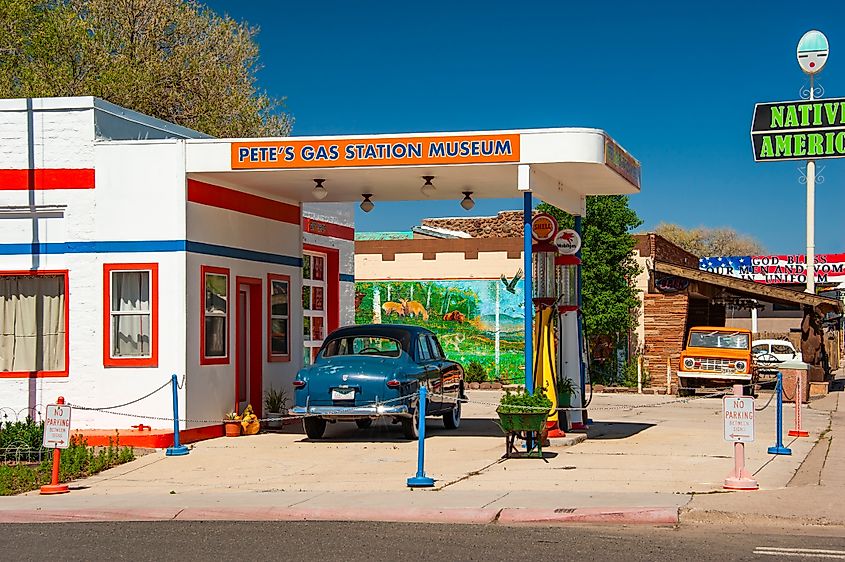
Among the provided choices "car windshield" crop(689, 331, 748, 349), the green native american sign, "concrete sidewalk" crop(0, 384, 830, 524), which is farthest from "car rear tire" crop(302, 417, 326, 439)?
the green native american sign

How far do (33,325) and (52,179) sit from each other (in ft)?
7.71

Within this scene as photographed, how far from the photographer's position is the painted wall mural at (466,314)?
36.8 m

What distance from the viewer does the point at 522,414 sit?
1594cm

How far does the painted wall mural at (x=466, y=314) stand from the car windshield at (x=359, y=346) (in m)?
17.0

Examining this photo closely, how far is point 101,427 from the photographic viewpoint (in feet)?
61.5

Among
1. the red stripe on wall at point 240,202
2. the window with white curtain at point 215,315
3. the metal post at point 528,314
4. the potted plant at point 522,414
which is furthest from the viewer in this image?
the window with white curtain at point 215,315

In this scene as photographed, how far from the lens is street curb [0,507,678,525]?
11547 mm

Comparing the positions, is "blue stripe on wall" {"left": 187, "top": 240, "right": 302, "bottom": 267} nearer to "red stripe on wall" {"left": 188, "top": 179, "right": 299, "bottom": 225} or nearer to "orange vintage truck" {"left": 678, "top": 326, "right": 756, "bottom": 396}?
"red stripe on wall" {"left": 188, "top": 179, "right": 299, "bottom": 225}

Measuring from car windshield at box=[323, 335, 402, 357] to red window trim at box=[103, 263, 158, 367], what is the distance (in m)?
2.72

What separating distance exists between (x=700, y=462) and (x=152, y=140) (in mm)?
9711

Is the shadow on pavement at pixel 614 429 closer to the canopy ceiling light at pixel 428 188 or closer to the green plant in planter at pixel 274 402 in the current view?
the canopy ceiling light at pixel 428 188

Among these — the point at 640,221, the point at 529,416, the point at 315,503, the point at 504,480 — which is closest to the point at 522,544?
the point at 315,503

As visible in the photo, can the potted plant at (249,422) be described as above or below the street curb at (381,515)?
above

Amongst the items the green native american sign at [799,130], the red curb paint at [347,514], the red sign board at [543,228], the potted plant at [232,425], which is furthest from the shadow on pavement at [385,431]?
the green native american sign at [799,130]
